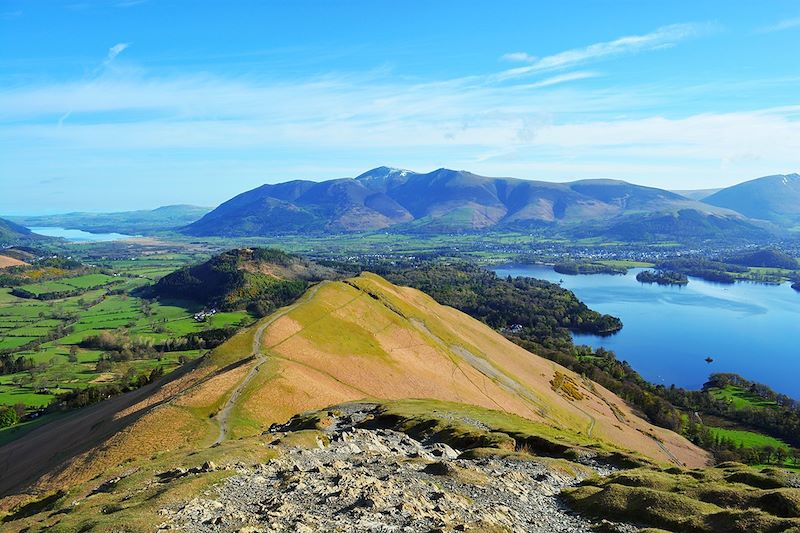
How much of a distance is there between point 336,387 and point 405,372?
2037 cm

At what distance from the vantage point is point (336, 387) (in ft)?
277

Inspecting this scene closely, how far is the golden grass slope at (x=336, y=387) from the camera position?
59.8 metres

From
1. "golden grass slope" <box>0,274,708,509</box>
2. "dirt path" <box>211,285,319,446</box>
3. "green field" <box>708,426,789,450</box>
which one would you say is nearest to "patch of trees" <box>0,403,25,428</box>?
"golden grass slope" <box>0,274,708,509</box>

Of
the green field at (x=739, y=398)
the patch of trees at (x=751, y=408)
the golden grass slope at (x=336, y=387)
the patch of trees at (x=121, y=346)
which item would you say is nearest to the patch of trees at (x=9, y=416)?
the golden grass slope at (x=336, y=387)

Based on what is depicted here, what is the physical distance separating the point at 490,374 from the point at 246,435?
70.9 meters

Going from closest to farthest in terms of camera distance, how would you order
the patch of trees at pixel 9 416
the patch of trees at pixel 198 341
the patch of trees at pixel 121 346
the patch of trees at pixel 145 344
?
the patch of trees at pixel 9 416 → the patch of trees at pixel 121 346 → the patch of trees at pixel 145 344 → the patch of trees at pixel 198 341

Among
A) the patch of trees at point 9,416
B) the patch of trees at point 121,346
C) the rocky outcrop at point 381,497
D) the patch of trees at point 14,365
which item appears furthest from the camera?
the patch of trees at point 121,346

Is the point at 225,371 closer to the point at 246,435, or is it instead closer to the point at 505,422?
the point at 246,435

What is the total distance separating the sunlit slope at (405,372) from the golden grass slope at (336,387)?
1.07 feet

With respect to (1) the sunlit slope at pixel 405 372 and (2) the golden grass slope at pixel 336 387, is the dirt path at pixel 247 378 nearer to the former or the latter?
(2) the golden grass slope at pixel 336 387

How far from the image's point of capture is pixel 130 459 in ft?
168

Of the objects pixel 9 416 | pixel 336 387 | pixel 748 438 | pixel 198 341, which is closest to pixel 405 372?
pixel 336 387

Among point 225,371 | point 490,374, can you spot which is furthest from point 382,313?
point 225,371

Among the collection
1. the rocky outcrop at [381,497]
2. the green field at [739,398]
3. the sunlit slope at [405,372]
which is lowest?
the green field at [739,398]
